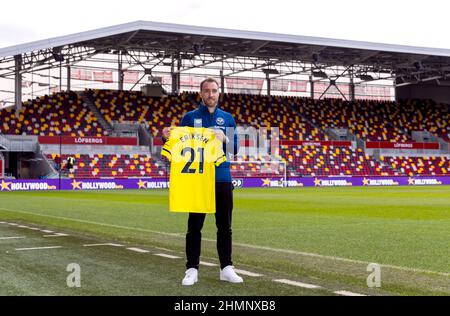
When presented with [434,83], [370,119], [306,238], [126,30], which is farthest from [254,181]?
[306,238]

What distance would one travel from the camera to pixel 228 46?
53719 mm

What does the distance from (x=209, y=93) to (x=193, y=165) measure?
0.82 metres

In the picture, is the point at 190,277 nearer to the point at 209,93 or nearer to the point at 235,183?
the point at 209,93

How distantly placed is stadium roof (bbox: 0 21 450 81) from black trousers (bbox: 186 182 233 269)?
39173 millimetres

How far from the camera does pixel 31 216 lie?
62.6ft

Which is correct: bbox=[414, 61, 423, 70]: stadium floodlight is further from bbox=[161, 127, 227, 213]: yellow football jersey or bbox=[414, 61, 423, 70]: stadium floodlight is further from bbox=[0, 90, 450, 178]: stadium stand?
bbox=[161, 127, 227, 213]: yellow football jersey

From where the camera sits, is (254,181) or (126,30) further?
(254,181)

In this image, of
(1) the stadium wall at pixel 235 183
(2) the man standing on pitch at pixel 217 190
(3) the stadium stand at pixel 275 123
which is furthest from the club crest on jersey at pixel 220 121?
(3) the stadium stand at pixel 275 123

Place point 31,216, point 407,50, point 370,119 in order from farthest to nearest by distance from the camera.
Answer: point 370,119 → point 407,50 → point 31,216

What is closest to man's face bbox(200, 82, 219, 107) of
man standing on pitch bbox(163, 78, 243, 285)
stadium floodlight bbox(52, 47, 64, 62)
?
man standing on pitch bbox(163, 78, 243, 285)

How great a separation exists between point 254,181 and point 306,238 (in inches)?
1553

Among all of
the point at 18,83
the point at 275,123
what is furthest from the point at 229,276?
the point at 275,123

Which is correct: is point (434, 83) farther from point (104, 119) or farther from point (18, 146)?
point (18, 146)

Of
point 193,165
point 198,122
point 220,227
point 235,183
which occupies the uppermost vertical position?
point 198,122
